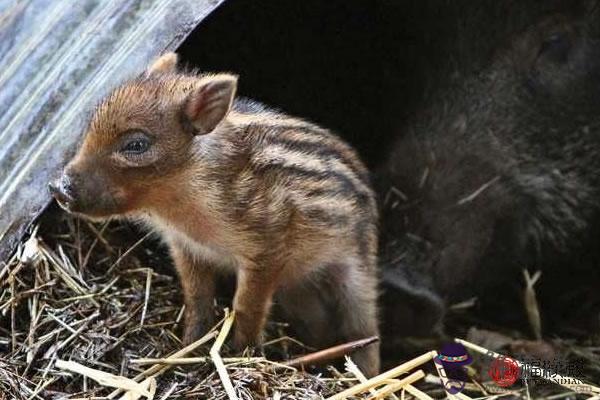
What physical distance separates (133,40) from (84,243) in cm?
92

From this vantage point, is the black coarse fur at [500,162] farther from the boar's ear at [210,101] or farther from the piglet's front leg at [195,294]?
the boar's ear at [210,101]

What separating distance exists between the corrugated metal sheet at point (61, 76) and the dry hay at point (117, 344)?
0.28 m

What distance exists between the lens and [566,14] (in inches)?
207

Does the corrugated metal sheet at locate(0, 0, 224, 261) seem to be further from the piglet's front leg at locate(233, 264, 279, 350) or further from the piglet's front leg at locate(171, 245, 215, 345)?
the piglet's front leg at locate(233, 264, 279, 350)

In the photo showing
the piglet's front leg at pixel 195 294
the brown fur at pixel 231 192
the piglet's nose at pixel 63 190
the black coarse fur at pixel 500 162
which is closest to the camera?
the piglet's nose at pixel 63 190

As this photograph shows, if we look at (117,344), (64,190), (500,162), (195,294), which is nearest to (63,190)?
(64,190)

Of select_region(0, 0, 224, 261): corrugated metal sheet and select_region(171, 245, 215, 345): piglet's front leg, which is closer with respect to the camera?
select_region(0, 0, 224, 261): corrugated metal sheet

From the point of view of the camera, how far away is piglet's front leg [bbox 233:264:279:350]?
4.02 metres

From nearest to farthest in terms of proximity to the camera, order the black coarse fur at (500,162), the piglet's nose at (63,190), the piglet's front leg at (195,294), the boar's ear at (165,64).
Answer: the piglet's nose at (63,190), the boar's ear at (165,64), the piglet's front leg at (195,294), the black coarse fur at (500,162)

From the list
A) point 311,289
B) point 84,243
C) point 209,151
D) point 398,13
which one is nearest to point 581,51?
point 398,13

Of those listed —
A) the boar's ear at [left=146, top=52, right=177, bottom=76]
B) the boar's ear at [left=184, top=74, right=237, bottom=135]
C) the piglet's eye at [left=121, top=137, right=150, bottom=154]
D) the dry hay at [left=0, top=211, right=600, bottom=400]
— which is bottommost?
the dry hay at [left=0, top=211, right=600, bottom=400]

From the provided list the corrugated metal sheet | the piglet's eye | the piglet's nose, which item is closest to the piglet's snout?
the piglet's nose

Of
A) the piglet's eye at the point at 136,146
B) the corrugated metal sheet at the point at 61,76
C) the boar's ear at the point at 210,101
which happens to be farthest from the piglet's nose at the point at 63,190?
the boar's ear at the point at 210,101

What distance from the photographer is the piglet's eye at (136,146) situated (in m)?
3.72
